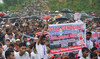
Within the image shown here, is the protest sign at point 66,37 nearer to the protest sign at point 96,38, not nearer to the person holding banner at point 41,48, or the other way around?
the person holding banner at point 41,48

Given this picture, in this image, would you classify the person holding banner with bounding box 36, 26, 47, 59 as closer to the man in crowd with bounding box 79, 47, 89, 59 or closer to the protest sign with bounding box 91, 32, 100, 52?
the man in crowd with bounding box 79, 47, 89, 59

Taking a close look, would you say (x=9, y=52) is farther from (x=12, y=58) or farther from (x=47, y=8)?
(x=47, y=8)

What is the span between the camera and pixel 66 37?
13.2ft

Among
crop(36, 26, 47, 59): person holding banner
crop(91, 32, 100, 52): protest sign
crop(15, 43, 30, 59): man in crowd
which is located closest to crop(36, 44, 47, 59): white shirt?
crop(36, 26, 47, 59): person holding banner

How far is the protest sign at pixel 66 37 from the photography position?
12.9ft

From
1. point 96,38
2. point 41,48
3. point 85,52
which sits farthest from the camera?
point 96,38

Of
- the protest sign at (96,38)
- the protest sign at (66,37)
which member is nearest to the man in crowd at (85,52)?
the protest sign at (66,37)

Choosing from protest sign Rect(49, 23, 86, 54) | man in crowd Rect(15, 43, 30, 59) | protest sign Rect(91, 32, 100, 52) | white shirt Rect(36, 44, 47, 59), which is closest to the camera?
protest sign Rect(49, 23, 86, 54)

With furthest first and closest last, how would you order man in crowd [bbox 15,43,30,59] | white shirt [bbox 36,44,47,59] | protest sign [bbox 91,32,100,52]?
protest sign [bbox 91,32,100,52] < white shirt [bbox 36,44,47,59] < man in crowd [bbox 15,43,30,59]

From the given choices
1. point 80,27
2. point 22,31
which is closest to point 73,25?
point 80,27

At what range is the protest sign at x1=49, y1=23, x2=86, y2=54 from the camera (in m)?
3.93

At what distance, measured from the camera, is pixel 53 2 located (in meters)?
40.7

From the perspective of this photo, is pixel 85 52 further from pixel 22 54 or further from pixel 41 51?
pixel 22 54

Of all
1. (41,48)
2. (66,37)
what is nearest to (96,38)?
(66,37)
